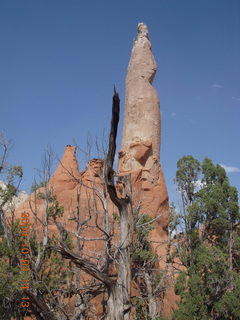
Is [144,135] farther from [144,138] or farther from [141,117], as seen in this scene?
[141,117]

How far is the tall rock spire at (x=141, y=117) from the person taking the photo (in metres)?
27.1

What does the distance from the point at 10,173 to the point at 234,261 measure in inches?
526

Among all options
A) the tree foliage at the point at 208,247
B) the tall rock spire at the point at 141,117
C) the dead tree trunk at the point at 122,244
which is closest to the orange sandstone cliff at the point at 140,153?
the tall rock spire at the point at 141,117

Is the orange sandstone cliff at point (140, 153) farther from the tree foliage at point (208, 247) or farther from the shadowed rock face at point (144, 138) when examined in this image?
the tree foliage at point (208, 247)

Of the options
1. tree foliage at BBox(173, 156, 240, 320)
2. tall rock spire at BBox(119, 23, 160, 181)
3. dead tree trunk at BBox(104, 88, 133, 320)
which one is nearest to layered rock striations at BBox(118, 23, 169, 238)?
tall rock spire at BBox(119, 23, 160, 181)

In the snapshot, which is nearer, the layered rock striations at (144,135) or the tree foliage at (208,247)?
the tree foliage at (208,247)

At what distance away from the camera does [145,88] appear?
29719 mm

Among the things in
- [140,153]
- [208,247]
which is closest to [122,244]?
[208,247]

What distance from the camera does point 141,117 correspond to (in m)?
28.6

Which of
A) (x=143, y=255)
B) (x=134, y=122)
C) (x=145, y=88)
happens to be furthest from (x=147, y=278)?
(x=145, y=88)

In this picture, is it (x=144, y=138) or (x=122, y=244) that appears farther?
(x=144, y=138)

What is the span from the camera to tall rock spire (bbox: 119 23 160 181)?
27125mm

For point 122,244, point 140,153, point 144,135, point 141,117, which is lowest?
point 122,244

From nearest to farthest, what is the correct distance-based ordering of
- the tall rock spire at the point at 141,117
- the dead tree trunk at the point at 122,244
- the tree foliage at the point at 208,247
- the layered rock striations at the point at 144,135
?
the dead tree trunk at the point at 122,244 → the tree foliage at the point at 208,247 → the layered rock striations at the point at 144,135 → the tall rock spire at the point at 141,117
